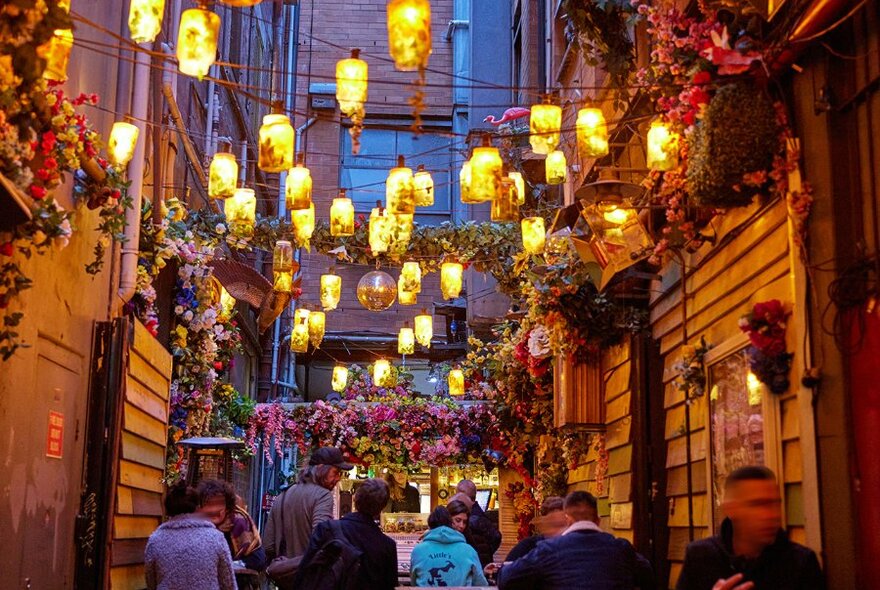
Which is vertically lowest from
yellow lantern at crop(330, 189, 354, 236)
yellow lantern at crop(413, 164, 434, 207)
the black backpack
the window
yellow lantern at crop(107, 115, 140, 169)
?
the black backpack

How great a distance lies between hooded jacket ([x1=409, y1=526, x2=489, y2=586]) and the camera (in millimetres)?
9250

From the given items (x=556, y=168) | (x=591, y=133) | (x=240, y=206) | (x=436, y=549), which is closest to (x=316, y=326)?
(x=240, y=206)

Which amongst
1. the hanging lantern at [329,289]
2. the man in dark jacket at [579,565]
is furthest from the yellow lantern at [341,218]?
the man in dark jacket at [579,565]

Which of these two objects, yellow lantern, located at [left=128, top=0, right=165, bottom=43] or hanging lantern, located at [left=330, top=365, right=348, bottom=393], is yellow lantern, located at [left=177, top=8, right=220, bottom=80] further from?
hanging lantern, located at [left=330, top=365, right=348, bottom=393]

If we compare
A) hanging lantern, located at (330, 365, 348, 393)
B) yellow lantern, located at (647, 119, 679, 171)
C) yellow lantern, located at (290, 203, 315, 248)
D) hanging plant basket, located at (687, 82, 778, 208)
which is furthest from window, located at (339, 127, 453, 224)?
hanging plant basket, located at (687, 82, 778, 208)

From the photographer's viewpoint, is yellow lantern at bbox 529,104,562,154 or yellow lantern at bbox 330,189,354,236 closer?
yellow lantern at bbox 529,104,562,154

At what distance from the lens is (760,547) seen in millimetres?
4758

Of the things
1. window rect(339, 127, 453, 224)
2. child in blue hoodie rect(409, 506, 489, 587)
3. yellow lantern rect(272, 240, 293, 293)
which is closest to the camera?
child in blue hoodie rect(409, 506, 489, 587)

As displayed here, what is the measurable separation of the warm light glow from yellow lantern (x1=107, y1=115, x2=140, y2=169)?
2.27 metres

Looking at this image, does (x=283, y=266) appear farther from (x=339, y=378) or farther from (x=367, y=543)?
(x=367, y=543)

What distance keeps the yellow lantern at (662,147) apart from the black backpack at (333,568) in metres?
3.70

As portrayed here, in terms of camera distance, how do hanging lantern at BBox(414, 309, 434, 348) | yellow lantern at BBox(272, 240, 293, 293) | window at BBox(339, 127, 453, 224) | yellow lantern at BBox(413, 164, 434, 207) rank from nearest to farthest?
yellow lantern at BBox(413, 164, 434, 207) < yellow lantern at BBox(272, 240, 293, 293) < hanging lantern at BBox(414, 309, 434, 348) < window at BBox(339, 127, 453, 224)

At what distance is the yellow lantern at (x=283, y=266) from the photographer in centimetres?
1692

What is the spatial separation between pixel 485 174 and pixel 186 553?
466cm
